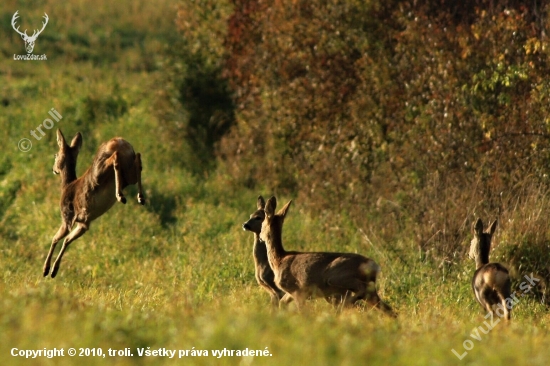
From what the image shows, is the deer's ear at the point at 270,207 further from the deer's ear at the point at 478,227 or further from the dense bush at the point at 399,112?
the dense bush at the point at 399,112

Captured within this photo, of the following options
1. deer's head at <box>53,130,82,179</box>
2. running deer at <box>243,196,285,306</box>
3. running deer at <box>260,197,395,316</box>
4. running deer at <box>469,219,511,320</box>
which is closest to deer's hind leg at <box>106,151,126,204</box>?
deer's head at <box>53,130,82,179</box>

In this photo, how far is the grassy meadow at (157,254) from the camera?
667cm

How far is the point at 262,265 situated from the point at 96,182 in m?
2.11

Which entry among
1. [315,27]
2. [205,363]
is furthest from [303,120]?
[205,363]

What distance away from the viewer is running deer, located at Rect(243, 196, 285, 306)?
11570mm

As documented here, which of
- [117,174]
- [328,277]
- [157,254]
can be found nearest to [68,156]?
[117,174]

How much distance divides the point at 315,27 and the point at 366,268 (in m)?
8.78

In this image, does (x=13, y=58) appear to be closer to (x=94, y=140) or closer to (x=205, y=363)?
(x=94, y=140)

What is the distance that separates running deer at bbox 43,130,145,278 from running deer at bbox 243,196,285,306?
5.03 ft

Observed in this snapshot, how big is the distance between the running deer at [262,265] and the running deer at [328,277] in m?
0.50

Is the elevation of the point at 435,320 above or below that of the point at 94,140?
below

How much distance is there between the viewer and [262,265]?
1174 cm

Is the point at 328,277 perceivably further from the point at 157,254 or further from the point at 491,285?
the point at 157,254

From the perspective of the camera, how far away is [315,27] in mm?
18188
